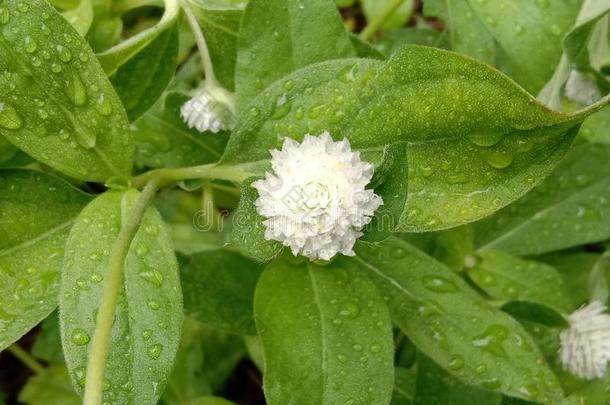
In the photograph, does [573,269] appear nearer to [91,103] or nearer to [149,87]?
[149,87]

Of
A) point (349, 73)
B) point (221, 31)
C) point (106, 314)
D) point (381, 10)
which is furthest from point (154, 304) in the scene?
point (381, 10)

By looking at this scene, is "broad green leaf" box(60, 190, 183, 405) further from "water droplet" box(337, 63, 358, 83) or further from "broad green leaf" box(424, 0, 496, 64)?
"broad green leaf" box(424, 0, 496, 64)

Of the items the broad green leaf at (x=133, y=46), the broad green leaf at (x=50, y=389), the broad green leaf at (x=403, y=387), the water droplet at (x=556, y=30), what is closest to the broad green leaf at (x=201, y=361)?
the broad green leaf at (x=50, y=389)

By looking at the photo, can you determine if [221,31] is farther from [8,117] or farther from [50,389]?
[50,389]

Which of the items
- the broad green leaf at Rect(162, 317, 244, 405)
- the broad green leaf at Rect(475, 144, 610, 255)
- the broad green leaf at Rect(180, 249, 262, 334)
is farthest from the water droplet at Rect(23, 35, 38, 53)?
the broad green leaf at Rect(475, 144, 610, 255)

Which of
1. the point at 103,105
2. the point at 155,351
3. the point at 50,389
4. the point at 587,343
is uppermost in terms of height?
the point at 587,343

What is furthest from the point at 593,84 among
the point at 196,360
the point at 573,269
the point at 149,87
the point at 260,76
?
the point at 196,360

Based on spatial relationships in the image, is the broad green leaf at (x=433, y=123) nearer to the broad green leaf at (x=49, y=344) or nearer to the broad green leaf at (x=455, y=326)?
the broad green leaf at (x=455, y=326)
